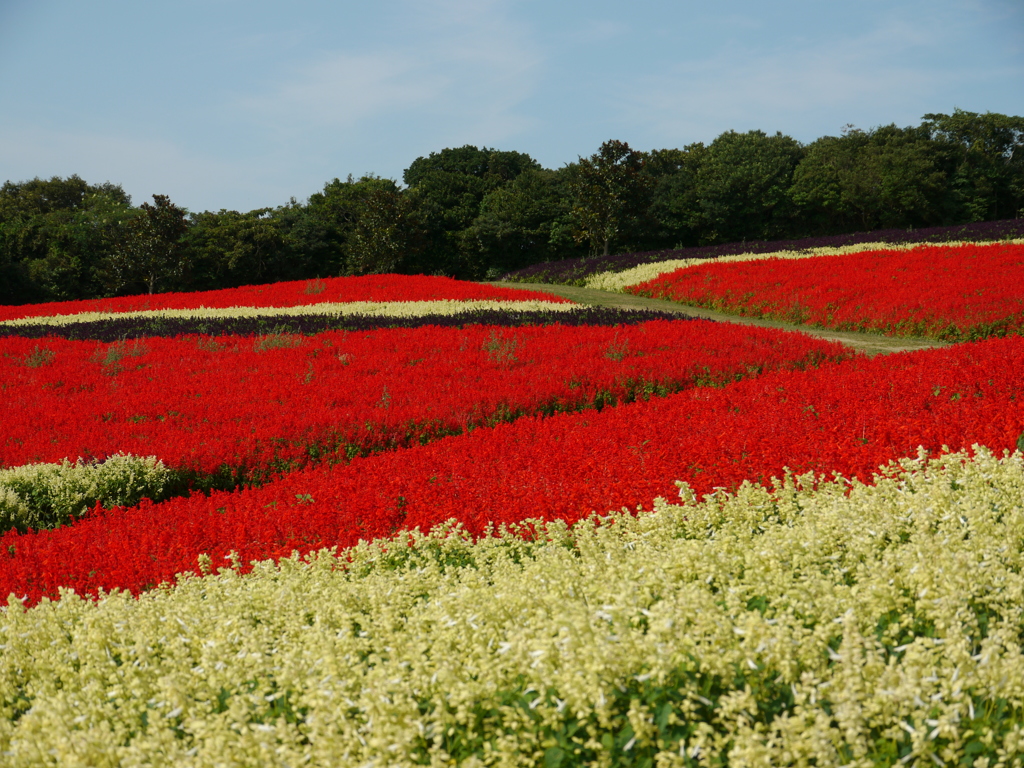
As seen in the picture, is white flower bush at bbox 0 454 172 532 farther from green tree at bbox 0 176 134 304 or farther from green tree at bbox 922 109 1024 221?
green tree at bbox 922 109 1024 221

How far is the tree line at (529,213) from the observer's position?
39125 millimetres

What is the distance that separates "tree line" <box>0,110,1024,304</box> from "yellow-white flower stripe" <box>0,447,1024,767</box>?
36.5m

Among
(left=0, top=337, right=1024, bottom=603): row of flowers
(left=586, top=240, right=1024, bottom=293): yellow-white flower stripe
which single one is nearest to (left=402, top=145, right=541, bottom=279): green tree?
(left=586, top=240, right=1024, bottom=293): yellow-white flower stripe

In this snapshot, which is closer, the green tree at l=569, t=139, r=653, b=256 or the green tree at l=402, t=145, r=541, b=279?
the green tree at l=569, t=139, r=653, b=256

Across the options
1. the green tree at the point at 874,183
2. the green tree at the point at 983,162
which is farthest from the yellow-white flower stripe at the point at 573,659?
the green tree at the point at 983,162

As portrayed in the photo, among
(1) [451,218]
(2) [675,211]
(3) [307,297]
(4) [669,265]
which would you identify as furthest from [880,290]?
(1) [451,218]

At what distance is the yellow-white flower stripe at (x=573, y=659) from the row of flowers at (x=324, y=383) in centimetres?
439

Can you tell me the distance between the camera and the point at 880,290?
1928cm

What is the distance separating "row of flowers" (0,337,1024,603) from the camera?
5.94m

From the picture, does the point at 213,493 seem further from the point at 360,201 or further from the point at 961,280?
the point at 360,201

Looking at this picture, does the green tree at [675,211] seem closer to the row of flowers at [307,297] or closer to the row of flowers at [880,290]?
the row of flowers at [880,290]

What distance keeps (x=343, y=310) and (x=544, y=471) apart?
15658 millimetres

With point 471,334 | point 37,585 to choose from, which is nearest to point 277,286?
point 471,334

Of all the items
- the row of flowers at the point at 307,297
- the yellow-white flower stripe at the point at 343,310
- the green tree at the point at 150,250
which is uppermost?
the green tree at the point at 150,250
